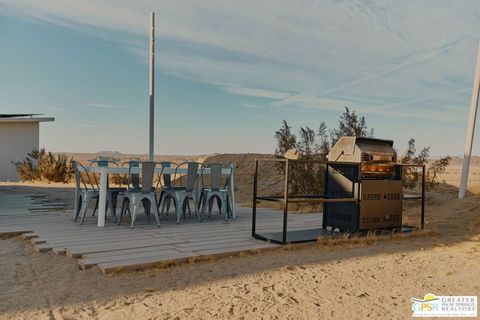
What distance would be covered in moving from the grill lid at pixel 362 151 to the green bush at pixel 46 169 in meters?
12.5

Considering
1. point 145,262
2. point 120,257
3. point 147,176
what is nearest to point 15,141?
point 147,176

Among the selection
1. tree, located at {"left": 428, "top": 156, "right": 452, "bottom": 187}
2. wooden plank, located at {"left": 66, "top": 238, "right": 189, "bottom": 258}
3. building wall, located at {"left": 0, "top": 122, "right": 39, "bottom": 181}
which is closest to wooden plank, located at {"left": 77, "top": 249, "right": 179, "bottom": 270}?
wooden plank, located at {"left": 66, "top": 238, "right": 189, "bottom": 258}

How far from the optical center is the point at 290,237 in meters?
5.12

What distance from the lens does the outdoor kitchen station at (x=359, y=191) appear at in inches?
205

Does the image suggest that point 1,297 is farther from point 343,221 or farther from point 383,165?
point 383,165

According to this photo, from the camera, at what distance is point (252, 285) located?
3.25 meters

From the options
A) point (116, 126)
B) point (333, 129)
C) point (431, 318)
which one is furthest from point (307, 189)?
point (116, 126)

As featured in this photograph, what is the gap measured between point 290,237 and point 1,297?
3190mm

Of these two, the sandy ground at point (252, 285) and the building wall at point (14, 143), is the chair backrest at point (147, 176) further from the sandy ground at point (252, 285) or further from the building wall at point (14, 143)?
the building wall at point (14, 143)

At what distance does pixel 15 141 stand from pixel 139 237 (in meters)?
15.1

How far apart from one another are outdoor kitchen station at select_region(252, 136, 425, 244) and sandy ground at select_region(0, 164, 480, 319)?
2.06 feet

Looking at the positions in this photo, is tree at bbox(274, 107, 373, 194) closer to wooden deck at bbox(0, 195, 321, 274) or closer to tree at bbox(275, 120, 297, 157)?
tree at bbox(275, 120, 297, 157)

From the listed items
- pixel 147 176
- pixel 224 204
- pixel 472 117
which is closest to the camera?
pixel 147 176

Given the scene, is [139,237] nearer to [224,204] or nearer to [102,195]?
[102,195]
